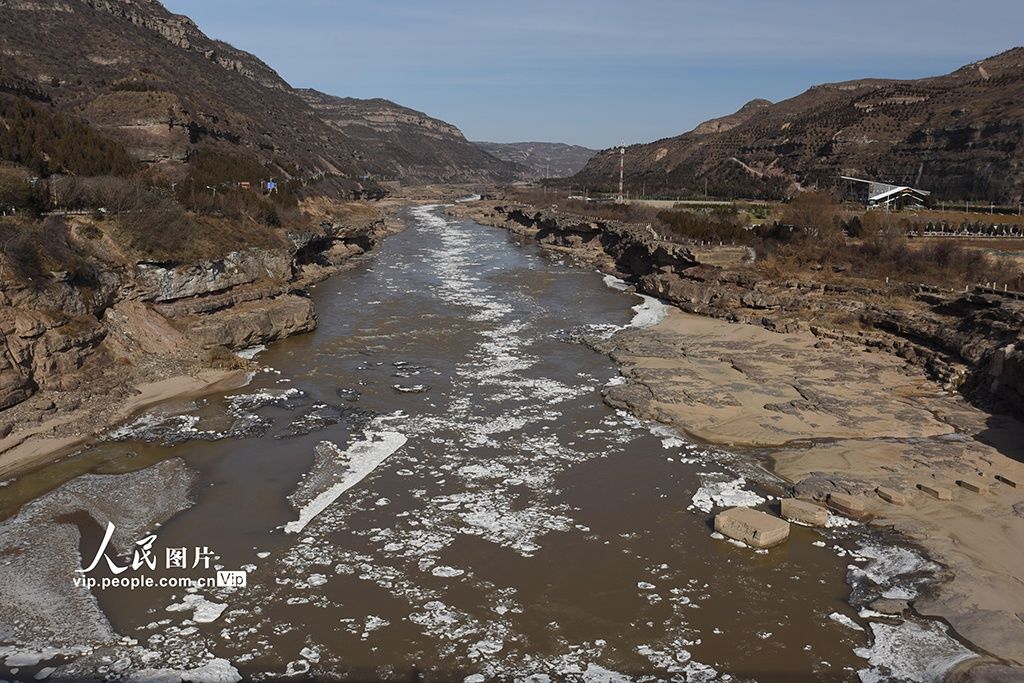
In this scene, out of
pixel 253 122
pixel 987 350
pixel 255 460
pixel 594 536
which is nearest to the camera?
pixel 594 536

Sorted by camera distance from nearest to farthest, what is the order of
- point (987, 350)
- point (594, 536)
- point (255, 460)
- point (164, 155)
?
point (594, 536) < point (255, 460) < point (987, 350) < point (164, 155)

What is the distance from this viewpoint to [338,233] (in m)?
56.3

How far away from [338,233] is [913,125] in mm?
62532

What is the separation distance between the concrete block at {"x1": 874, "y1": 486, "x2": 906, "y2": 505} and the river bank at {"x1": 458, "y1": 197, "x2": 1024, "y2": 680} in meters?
0.08

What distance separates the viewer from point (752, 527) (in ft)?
47.5

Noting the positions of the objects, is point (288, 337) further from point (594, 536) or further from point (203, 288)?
point (594, 536)

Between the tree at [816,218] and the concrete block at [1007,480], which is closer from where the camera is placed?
the concrete block at [1007,480]

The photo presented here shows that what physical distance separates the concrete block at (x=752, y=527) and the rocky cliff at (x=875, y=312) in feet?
37.2

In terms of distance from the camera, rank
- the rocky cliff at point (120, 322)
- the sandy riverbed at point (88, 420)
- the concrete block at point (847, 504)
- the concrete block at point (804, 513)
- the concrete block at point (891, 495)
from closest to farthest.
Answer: the concrete block at point (804, 513) < the concrete block at point (847, 504) < the concrete block at point (891, 495) < the sandy riverbed at point (88, 420) < the rocky cliff at point (120, 322)

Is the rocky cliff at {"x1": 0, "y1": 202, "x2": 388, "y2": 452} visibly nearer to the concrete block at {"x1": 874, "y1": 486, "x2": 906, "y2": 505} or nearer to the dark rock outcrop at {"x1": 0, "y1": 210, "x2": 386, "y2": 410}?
the dark rock outcrop at {"x1": 0, "y1": 210, "x2": 386, "y2": 410}

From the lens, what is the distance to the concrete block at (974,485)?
1623cm

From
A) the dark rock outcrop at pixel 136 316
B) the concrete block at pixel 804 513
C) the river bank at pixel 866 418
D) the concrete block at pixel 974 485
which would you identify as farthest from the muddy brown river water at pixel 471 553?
the concrete block at pixel 974 485

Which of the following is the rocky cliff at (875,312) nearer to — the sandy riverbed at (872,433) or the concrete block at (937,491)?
the sandy riverbed at (872,433)

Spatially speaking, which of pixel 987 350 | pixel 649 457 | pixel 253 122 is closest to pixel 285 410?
pixel 649 457
